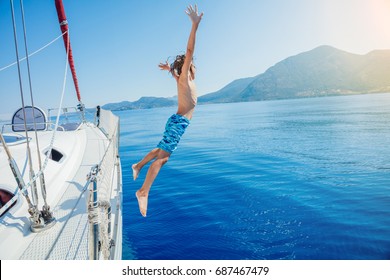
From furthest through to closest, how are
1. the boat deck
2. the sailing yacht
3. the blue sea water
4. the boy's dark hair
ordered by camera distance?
the blue sea water, the boy's dark hair, the boat deck, the sailing yacht

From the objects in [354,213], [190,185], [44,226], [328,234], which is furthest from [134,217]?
[354,213]

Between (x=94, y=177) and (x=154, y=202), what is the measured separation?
17.8 ft

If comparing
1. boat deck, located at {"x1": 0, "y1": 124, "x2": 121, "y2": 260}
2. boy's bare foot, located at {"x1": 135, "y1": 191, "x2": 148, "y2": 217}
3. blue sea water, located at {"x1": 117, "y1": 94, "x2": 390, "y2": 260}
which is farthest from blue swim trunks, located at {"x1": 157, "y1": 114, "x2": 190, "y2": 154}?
blue sea water, located at {"x1": 117, "y1": 94, "x2": 390, "y2": 260}

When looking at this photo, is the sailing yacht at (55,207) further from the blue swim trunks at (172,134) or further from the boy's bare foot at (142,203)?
the blue swim trunks at (172,134)

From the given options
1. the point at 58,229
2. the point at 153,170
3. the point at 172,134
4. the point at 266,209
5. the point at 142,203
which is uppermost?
the point at 172,134

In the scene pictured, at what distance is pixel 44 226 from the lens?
3.77 meters

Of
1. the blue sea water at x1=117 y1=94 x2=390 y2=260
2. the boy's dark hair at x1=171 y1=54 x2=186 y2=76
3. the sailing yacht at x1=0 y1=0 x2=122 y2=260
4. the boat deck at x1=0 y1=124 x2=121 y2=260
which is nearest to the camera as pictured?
the sailing yacht at x1=0 y1=0 x2=122 y2=260

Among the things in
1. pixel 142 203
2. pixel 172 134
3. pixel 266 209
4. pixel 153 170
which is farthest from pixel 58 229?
pixel 266 209

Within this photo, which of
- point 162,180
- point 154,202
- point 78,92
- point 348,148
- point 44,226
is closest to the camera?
point 44,226

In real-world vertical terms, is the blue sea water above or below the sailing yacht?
below

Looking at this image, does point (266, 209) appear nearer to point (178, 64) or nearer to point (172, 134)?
point (172, 134)

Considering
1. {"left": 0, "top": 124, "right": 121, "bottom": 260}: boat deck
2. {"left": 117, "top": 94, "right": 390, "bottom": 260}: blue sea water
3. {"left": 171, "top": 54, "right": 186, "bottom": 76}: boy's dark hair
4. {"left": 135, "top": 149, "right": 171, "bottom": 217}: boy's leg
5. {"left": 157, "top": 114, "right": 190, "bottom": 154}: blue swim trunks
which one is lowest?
{"left": 117, "top": 94, "right": 390, "bottom": 260}: blue sea water

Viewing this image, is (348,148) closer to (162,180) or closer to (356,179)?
(356,179)

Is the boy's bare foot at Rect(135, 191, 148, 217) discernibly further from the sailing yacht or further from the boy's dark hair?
the boy's dark hair
